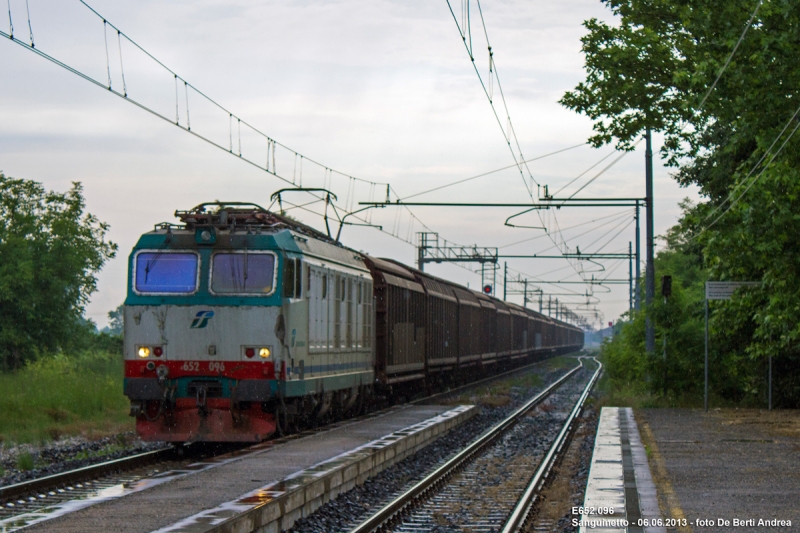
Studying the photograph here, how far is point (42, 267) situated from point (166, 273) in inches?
1109

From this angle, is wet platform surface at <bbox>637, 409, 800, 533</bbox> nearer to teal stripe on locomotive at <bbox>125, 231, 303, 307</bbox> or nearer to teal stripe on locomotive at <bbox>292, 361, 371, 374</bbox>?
teal stripe on locomotive at <bbox>292, 361, 371, 374</bbox>

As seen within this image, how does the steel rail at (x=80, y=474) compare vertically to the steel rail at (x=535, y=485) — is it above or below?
above

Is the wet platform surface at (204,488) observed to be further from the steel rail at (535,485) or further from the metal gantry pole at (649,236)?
the metal gantry pole at (649,236)

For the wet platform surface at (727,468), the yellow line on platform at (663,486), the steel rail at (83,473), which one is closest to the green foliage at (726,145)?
the wet platform surface at (727,468)

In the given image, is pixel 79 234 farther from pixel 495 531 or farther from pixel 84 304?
pixel 495 531

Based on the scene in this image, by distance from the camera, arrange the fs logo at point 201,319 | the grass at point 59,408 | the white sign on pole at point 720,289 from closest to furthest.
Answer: the fs logo at point 201,319
the grass at point 59,408
the white sign on pole at point 720,289

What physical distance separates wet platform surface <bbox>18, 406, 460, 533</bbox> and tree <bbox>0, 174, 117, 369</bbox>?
27074 millimetres

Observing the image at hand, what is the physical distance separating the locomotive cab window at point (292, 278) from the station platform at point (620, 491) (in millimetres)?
4836

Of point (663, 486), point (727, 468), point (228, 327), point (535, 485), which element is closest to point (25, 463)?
point (228, 327)

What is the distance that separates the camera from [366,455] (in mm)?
12844

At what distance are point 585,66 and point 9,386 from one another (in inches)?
598

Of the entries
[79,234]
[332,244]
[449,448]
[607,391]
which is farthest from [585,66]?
[79,234]

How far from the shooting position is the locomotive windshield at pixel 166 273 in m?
15.0

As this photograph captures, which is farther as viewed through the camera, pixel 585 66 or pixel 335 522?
→ pixel 585 66
